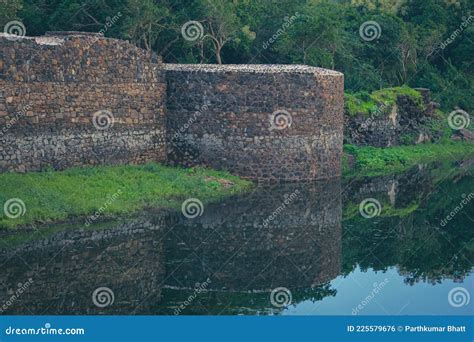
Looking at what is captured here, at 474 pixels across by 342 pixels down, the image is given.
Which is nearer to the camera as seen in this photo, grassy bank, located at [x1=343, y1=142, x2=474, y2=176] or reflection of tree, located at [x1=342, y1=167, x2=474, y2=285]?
reflection of tree, located at [x1=342, y1=167, x2=474, y2=285]

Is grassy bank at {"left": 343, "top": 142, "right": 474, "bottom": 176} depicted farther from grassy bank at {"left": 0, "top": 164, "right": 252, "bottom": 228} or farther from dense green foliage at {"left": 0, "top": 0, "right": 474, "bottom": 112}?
grassy bank at {"left": 0, "top": 164, "right": 252, "bottom": 228}

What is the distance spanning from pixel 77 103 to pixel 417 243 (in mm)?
10270

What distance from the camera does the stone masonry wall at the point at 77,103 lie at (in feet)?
84.0

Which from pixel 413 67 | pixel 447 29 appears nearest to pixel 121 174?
pixel 413 67

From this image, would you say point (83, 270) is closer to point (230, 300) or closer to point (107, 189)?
point (230, 300)

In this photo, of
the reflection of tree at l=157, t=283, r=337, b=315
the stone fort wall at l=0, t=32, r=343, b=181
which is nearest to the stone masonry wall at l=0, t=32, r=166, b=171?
the stone fort wall at l=0, t=32, r=343, b=181

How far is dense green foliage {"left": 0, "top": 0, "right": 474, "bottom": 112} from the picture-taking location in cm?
3550

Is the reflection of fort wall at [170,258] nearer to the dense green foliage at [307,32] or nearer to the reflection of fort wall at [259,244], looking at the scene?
the reflection of fort wall at [259,244]

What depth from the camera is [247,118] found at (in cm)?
3006

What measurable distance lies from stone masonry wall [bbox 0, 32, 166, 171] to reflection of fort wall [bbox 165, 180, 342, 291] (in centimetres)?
413

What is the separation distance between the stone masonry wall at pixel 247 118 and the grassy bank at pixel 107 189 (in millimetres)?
A: 822

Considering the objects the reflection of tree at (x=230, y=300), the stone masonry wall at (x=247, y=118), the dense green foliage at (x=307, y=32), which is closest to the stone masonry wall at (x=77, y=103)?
the stone masonry wall at (x=247, y=118)

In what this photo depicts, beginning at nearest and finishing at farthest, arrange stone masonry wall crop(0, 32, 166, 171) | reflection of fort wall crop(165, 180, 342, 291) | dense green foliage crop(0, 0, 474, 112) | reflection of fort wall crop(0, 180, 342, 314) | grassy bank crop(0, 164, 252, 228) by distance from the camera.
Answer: reflection of fort wall crop(0, 180, 342, 314), reflection of fort wall crop(165, 180, 342, 291), grassy bank crop(0, 164, 252, 228), stone masonry wall crop(0, 32, 166, 171), dense green foliage crop(0, 0, 474, 112)

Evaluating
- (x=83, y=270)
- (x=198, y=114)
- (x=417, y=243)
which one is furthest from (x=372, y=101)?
(x=83, y=270)
